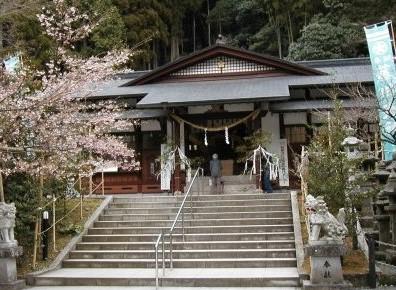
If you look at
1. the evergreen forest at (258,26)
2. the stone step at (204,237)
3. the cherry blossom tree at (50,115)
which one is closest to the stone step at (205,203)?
the stone step at (204,237)

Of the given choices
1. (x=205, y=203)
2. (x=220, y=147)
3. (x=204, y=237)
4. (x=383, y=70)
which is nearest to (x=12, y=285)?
(x=204, y=237)

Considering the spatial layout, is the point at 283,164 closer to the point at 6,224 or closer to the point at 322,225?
the point at 322,225

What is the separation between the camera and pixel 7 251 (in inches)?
430

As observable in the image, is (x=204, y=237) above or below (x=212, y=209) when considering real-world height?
below

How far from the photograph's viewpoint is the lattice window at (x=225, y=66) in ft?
73.8

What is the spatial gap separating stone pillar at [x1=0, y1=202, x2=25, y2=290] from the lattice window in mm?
13311

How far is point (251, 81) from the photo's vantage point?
21609mm

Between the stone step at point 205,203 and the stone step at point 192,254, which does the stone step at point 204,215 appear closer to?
the stone step at point 205,203

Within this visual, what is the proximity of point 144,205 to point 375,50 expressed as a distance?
419 inches

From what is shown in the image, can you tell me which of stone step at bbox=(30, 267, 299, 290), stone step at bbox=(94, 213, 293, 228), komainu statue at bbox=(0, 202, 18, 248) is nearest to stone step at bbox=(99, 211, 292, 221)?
stone step at bbox=(94, 213, 293, 228)

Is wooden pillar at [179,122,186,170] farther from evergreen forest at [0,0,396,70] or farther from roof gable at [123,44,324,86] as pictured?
evergreen forest at [0,0,396,70]

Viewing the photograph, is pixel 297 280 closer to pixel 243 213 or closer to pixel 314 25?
pixel 243 213

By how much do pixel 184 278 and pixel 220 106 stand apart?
1081 centimetres

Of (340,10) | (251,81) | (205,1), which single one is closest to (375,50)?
(251,81)
